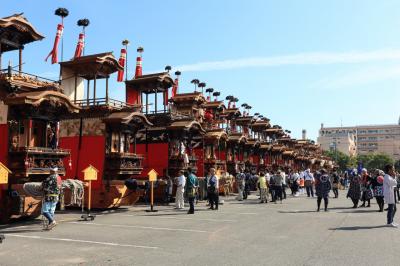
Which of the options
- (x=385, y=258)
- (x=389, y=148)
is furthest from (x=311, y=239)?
(x=389, y=148)

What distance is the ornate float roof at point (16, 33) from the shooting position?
1655 cm

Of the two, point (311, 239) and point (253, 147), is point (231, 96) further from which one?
point (311, 239)

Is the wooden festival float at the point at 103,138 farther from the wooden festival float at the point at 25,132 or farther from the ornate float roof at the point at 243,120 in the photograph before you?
the ornate float roof at the point at 243,120

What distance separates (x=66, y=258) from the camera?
844 centimetres

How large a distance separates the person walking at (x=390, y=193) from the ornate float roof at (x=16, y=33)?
51.6 ft

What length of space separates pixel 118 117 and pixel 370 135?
164 m

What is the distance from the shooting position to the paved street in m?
8.29

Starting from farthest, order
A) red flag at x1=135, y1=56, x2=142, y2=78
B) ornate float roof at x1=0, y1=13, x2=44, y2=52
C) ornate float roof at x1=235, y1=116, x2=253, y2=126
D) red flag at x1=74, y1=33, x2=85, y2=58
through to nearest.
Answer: ornate float roof at x1=235, y1=116, x2=253, y2=126, red flag at x1=135, y1=56, x2=142, y2=78, red flag at x1=74, y1=33, x2=85, y2=58, ornate float roof at x1=0, y1=13, x2=44, y2=52

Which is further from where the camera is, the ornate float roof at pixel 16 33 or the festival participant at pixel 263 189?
the festival participant at pixel 263 189

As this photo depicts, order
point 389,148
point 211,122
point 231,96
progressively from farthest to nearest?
point 389,148 < point 231,96 < point 211,122

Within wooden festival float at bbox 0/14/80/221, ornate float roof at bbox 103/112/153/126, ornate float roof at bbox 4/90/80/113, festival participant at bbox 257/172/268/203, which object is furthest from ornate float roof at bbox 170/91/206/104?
ornate float roof at bbox 4/90/80/113

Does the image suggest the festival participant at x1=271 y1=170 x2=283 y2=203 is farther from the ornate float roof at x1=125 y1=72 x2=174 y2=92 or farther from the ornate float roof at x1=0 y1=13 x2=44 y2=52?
the ornate float roof at x1=0 y1=13 x2=44 y2=52

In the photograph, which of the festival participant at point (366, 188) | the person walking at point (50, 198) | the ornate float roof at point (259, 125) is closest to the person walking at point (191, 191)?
the person walking at point (50, 198)

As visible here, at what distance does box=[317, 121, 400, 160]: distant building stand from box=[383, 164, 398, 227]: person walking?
466ft
